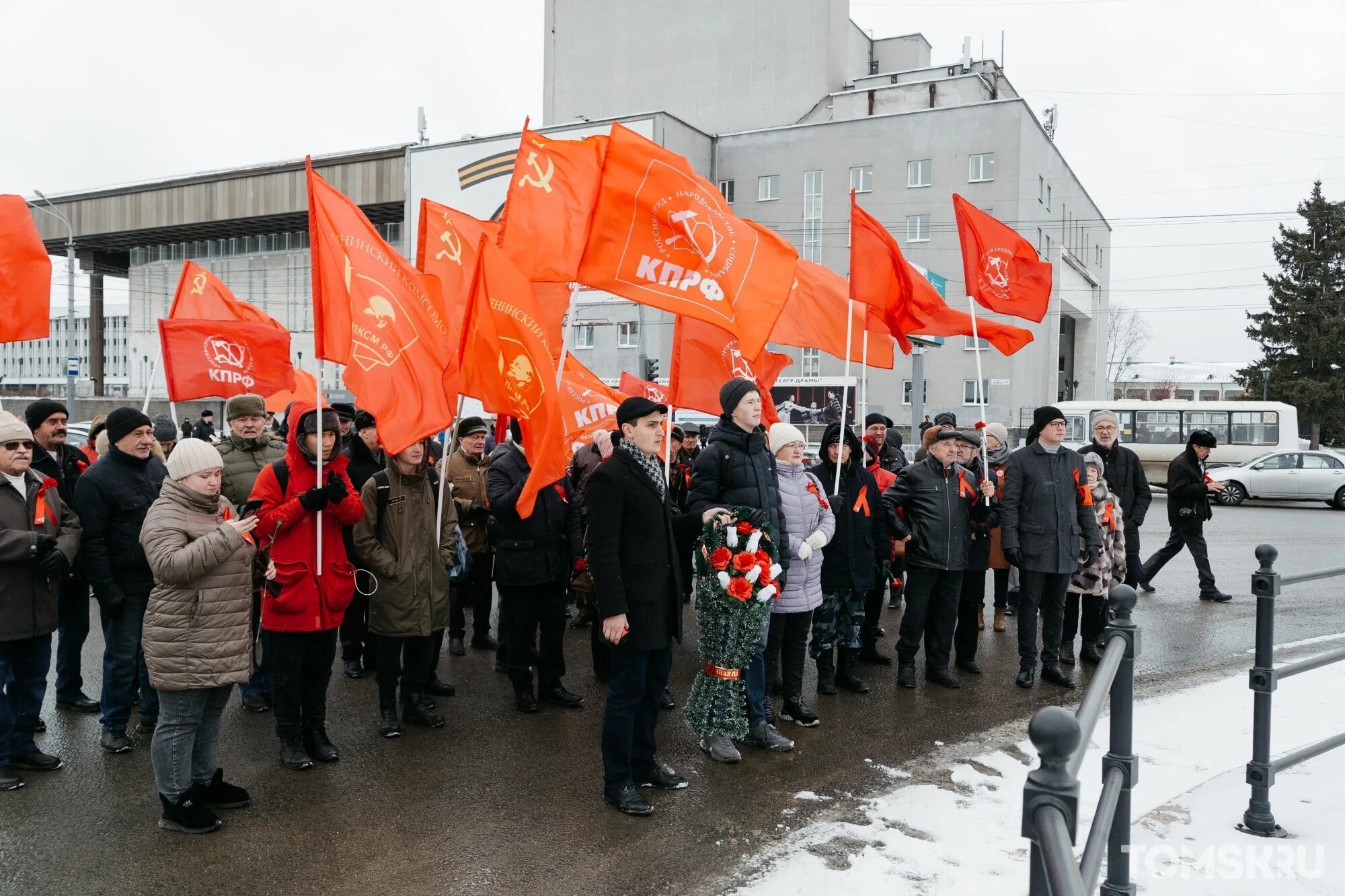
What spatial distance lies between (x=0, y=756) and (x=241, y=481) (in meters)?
2.23

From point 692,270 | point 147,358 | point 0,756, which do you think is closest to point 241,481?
point 0,756

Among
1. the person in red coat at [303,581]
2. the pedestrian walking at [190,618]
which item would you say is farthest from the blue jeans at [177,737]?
the person in red coat at [303,581]

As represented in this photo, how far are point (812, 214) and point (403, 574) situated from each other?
44.5 meters

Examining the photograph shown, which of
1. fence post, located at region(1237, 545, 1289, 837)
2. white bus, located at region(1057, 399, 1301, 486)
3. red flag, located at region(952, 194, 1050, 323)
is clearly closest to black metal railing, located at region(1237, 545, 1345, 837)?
fence post, located at region(1237, 545, 1289, 837)

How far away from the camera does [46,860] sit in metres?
4.16

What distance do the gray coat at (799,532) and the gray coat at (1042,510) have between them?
1.84 metres

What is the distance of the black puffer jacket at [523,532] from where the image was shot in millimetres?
6391

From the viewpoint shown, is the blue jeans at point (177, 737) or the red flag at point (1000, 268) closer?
the blue jeans at point (177, 737)

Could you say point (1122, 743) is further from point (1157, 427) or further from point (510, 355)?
point (1157, 427)

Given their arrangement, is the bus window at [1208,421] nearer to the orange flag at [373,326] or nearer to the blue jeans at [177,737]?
the orange flag at [373,326]

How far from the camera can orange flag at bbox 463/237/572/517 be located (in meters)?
5.56

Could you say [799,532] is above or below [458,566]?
above

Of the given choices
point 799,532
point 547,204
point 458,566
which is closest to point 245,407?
point 458,566

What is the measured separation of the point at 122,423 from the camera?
5.54 m
